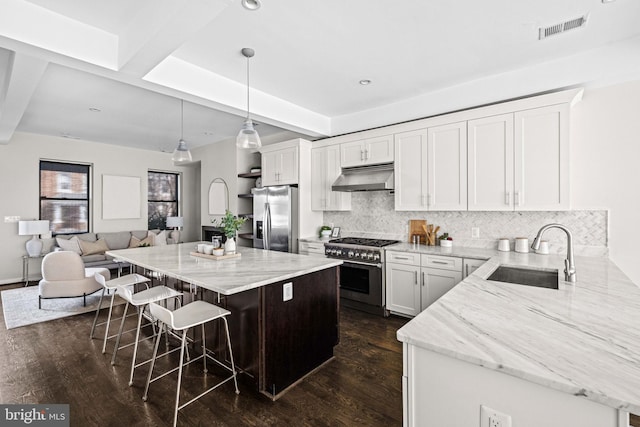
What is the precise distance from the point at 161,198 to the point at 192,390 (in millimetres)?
6626

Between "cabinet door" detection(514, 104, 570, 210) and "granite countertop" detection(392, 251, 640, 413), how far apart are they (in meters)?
1.34

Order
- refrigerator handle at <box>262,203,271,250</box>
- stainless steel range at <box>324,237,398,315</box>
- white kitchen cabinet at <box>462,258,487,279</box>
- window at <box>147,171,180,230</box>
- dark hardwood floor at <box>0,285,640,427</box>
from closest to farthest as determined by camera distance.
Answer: dark hardwood floor at <box>0,285,640,427</box> < white kitchen cabinet at <box>462,258,487,279</box> < stainless steel range at <box>324,237,398,315</box> < refrigerator handle at <box>262,203,271,250</box> < window at <box>147,171,180,230</box>

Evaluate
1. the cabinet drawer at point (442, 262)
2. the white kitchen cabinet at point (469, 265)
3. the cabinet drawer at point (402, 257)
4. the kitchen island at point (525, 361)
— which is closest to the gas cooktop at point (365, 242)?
the cabinet drawer at point (402, 257)

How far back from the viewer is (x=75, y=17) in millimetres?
2252

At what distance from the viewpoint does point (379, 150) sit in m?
4.14

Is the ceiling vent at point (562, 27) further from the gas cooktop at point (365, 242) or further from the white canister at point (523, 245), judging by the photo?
the gas cooktop at point (365, 242)

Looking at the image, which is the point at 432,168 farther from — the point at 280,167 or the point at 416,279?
the point at 280,167

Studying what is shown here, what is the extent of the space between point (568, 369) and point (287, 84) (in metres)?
3.45

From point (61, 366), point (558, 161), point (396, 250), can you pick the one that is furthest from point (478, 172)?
point (61, 366)

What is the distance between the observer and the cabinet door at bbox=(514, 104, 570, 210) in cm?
289

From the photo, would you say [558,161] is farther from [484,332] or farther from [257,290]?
[257,290]

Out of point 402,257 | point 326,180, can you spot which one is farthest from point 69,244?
point 402,257

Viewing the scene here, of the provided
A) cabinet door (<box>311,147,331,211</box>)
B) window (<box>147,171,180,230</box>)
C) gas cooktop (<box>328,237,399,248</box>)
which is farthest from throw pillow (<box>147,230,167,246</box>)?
gas cooktop (<box>328,237,399,248</box>)

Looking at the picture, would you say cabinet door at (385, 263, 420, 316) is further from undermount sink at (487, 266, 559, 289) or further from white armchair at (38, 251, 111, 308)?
white armchair at (38, 251, 111, 308)
